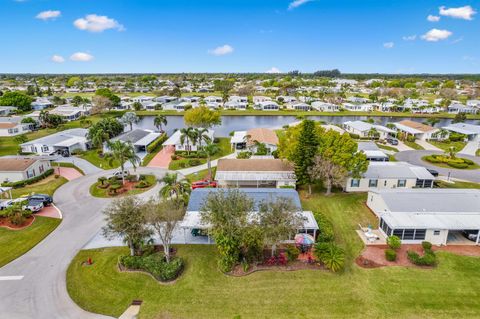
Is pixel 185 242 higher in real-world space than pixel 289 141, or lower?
lower

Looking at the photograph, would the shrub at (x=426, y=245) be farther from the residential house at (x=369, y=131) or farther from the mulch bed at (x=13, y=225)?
the residential house at (x=369, y=131)

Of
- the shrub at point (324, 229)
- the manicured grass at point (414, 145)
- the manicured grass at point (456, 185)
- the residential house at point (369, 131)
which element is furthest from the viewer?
the residential house at point (369, 131)

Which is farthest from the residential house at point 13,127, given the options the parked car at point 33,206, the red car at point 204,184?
the red car at point 204,184

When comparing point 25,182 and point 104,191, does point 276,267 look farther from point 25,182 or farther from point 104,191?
point 25,182

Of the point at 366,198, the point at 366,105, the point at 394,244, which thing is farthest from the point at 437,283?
the point at 366,105

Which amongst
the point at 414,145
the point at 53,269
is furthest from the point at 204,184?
the point at 414,145

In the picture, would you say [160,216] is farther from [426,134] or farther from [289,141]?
[426,134]

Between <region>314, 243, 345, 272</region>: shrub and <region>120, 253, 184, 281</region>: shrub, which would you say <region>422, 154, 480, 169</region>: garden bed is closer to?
<region>314, 243, 345, 272</region>: shrub
